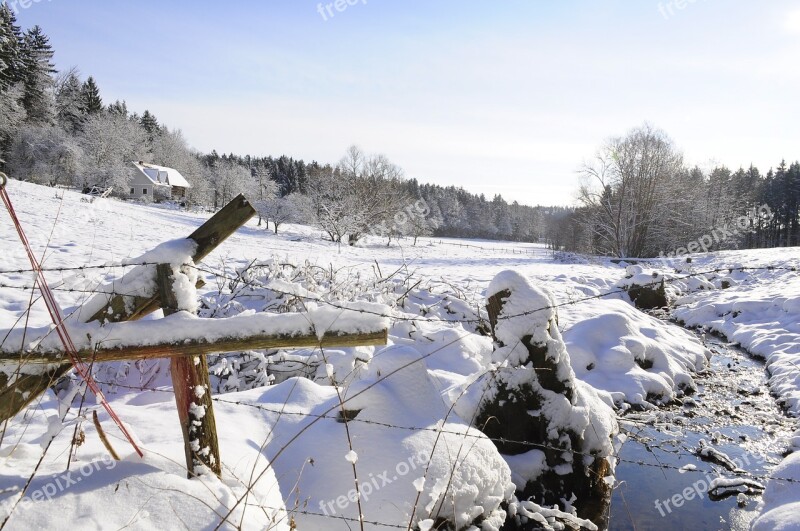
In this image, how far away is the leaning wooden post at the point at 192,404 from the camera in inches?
96.6

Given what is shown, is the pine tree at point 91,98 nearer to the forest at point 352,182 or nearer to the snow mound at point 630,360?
the forest at point 352,182

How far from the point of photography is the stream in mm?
4566

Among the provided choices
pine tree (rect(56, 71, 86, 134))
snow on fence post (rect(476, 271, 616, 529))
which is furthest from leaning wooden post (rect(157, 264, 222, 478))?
pine tree (rect(56, 71, 86, 134))

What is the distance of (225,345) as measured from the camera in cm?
236

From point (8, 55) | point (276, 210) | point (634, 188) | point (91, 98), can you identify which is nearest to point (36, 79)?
point (8, 55)

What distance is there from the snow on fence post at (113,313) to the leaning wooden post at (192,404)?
4.9 inches

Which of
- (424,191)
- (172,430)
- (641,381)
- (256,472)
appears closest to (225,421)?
(172,430)

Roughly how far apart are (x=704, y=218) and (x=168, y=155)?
226ft

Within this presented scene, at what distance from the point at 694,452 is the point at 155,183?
186 feet

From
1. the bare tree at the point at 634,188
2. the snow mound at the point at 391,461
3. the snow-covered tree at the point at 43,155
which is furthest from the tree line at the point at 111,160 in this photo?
the snow mound at the point at 391,461

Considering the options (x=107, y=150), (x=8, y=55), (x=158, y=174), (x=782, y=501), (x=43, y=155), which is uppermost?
(x=8, y=55)

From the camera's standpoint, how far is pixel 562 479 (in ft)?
14.2

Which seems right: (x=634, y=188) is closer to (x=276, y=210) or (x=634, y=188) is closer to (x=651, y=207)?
(x=651, y=207)

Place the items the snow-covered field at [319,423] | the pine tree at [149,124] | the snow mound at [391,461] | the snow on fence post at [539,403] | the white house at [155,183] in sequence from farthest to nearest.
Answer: the pine tree at [149,124] → the white house at [155,183] → the snow on fence post at [539,403] → the snow mound at [391,461] → the snow-covered field at [319,423]
